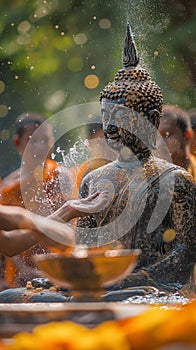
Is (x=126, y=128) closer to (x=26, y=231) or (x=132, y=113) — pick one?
(x=132, y=113)

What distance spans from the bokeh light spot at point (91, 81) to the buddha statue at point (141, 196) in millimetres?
1413

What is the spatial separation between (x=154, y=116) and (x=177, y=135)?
84 centimetres

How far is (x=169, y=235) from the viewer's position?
3539mm

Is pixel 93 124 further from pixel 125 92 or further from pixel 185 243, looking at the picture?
pixel 185 243

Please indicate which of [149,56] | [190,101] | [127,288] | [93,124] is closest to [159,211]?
[127,288]

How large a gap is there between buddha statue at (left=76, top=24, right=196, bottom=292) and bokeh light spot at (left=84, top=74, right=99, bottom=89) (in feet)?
4.64

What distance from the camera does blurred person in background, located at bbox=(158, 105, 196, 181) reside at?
176 inches

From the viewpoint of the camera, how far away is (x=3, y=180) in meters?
5.25

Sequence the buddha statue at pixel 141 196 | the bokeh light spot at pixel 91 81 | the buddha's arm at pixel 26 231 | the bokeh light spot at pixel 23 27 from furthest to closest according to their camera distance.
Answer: the bokeh light spot at pixel 23 27 < the bokeh light spot at pixel 91 81 < the buddha statue at pixel 141 196 < the buddha's arm at pixel 26 231

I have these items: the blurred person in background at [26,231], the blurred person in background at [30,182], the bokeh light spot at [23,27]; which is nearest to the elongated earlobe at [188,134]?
the blurred person in background at [30,182]

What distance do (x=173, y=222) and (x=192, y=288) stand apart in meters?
0.30

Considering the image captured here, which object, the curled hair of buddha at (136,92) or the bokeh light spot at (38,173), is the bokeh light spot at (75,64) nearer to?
the bokeh light spot at (38,173)

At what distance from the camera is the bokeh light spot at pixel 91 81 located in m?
5.23

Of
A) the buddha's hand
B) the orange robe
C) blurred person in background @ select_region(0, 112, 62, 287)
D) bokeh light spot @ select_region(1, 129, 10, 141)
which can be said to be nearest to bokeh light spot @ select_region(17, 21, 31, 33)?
bokeh light spot @ select_region(1, 129, 10, 141)
